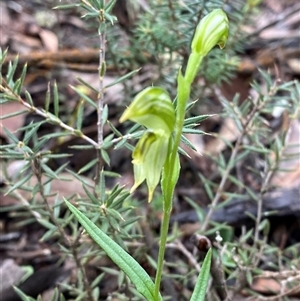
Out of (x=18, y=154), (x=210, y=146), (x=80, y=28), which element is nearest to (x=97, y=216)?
(x=18, y=154)

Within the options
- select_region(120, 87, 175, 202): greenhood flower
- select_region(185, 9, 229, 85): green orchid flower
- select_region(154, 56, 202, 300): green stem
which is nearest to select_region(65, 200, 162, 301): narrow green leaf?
select_region(154, 56, 202, 300): green stem

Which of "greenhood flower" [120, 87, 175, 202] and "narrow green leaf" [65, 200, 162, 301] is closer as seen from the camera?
"greenhood flower" [120, 87, 175, 202]

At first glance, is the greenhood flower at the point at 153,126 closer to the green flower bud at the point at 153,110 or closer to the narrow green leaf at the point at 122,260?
the green flower bud at the point at 153,110

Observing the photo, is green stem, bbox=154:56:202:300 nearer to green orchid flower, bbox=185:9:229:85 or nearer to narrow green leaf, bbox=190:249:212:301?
green orchid flower, bbox=185:9:229:85

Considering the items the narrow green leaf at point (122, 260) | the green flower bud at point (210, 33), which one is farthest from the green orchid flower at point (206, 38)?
the narrow green leaf at point (122, 260)

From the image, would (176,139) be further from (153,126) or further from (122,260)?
(122,260)

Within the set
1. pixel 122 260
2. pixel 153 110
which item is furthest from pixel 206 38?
pixel 122 260

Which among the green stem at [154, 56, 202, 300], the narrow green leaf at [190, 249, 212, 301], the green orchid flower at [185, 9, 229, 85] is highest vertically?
the green orchid flower at [185, 9, 229, 85]
